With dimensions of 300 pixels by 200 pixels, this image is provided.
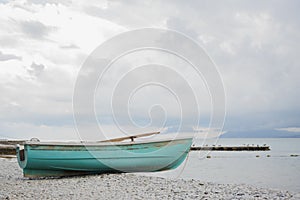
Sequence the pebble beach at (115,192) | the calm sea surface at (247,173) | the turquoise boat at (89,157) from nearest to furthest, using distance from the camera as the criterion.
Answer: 1. the pebble beach at (115,192)
2. the turquoise boat at (89,157)
3. the calm sea surface at (247,173)

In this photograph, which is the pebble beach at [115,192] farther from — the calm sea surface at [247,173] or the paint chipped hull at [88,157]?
the calm sea surface at [247,173]

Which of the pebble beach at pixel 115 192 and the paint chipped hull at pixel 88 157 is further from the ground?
the paint chipped hull at pixel 88 157

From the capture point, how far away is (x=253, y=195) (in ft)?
30.9

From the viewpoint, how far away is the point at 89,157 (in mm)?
13422

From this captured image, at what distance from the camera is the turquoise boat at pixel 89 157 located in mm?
13016

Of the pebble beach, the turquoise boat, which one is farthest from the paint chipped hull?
the pebble beach

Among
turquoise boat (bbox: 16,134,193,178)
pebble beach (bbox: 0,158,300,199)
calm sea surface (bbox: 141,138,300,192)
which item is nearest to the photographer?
pebble beach (bbox: 0,158,300,199)

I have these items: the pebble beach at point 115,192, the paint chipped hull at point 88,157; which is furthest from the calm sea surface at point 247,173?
the pebble beach at point 115,192

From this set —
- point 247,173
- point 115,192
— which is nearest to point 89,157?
point 115,192

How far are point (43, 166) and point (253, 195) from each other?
7865mm

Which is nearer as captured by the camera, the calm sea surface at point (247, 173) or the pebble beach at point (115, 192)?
the pebble beach at point (115, 192)

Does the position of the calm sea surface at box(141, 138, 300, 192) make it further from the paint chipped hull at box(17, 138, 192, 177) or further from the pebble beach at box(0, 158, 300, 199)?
the pebble beach at box(0, 158, 300, 199)

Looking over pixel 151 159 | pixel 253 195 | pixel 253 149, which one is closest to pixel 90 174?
pixel 151 159

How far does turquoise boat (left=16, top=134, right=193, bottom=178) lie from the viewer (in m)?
13.0
